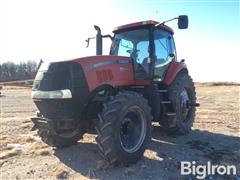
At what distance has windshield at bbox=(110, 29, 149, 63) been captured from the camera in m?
8.49

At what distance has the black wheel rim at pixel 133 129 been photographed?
678cm

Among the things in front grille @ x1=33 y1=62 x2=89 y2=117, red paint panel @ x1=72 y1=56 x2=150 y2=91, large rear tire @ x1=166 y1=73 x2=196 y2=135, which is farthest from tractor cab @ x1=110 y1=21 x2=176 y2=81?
front grille @ x1=33 y1=62 x2=89 y2=117

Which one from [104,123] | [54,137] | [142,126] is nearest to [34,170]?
[54,137]

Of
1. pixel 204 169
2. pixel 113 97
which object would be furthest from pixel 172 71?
pixel 204 169

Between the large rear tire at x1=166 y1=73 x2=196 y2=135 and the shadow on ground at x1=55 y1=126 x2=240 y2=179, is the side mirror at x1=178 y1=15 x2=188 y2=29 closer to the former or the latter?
the large rear tire at x1=166 y1=73 x2=196 y2=135

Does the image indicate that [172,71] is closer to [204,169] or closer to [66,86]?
[204,169]

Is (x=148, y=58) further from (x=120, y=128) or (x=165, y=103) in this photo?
(x=120, y=128)

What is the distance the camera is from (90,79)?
661 cm

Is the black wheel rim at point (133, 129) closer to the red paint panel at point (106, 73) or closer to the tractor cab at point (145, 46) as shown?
the red paint panel at point (106, 73)

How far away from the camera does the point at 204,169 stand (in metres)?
6.51

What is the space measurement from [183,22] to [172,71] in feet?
5.60

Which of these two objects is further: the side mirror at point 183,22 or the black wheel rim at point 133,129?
the side mirror at point 183,22

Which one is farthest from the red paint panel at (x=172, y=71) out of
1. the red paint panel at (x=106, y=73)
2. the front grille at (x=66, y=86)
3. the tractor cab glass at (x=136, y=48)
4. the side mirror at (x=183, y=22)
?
the front grille at (x=66, y=86)

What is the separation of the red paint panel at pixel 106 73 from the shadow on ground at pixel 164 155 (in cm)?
155
